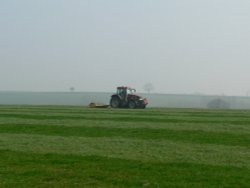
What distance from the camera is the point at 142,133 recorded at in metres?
18.6

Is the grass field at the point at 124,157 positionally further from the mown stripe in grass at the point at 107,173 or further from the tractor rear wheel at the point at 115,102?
the tractor rear wheel at the point at 115,102

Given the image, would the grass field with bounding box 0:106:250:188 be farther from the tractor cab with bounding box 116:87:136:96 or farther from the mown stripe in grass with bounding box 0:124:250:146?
the tractor cab with bounding box 116:87:136:96

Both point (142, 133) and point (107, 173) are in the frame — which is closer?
point (107, 173)

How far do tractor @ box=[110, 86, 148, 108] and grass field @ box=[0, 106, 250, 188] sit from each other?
2457cm

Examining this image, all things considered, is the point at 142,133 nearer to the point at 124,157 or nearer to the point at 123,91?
the point at 124,157

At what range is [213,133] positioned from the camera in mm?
18578

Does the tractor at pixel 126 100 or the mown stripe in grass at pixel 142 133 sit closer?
the mown stripe in grass at pixel 142 133

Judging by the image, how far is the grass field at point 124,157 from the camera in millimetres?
9734

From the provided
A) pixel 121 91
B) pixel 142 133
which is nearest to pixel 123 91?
pixel 121 91

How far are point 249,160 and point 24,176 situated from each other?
5.31 meters

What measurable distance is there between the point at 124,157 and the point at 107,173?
6.91ft

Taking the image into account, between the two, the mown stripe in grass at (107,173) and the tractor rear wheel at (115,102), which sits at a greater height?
the tractor rear wheel at (115,102)

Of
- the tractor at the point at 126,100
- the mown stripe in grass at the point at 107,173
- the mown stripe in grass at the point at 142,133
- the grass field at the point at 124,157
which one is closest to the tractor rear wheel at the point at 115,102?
the tractor at the point at 126,100

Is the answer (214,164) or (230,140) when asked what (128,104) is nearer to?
(230,140)
